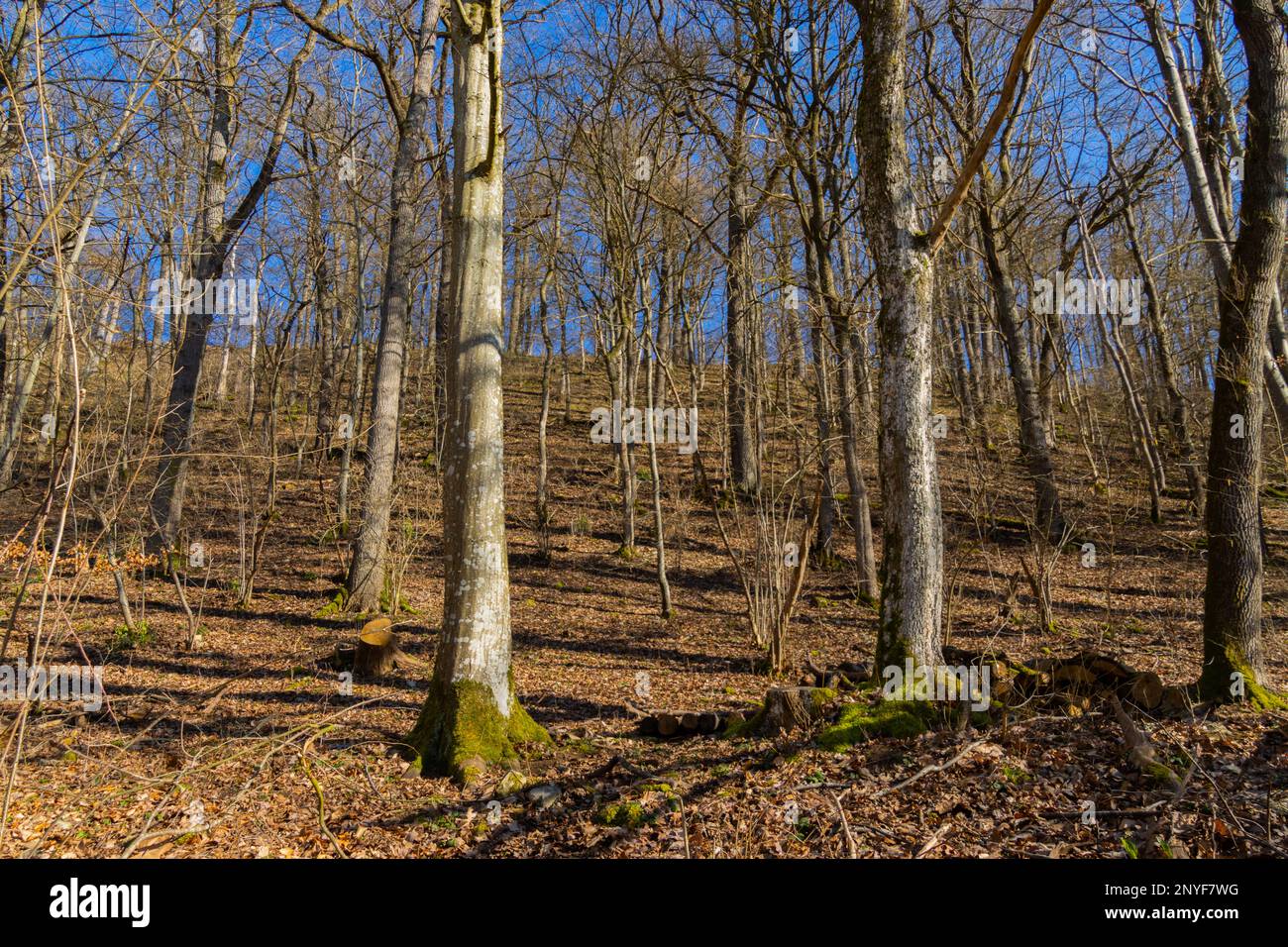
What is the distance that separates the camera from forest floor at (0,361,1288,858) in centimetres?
382

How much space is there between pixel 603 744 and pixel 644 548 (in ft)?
29.2

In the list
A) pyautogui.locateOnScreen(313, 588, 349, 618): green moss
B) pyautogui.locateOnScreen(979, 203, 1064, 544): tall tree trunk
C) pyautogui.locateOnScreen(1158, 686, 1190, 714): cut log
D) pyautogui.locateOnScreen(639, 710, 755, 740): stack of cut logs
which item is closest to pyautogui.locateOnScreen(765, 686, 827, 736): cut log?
pyautogui.locateOnScreen(639, 710, 755, 740): stack of cut logs

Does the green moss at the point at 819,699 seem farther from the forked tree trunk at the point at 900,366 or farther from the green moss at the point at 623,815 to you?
the green moss at the point at 623,815

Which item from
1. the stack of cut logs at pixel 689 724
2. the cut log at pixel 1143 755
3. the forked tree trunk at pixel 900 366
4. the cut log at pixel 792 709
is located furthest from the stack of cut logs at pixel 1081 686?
the stack of cut logs at pixel 689 724

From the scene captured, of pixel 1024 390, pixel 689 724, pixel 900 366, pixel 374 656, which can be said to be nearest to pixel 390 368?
pixel 374 656

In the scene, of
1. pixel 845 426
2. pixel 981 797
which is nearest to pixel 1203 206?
pixel 845 426

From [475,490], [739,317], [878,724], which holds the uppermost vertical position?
[739,317]

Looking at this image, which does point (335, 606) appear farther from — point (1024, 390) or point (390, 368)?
point (1024, 390)

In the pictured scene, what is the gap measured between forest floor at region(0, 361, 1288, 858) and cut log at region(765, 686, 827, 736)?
0.58 ft

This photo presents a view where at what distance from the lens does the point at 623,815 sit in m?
4.16

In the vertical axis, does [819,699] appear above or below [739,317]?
below

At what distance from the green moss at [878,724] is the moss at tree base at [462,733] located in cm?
212

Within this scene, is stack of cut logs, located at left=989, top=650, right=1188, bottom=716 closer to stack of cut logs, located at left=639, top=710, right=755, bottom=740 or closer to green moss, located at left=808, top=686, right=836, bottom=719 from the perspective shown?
green moss, located at left=808, top=686, right=836, bottom=719
